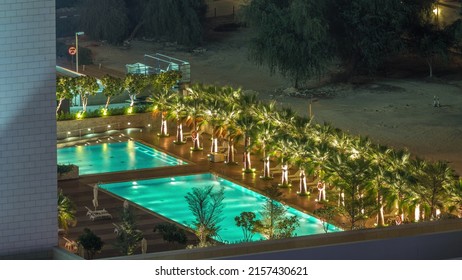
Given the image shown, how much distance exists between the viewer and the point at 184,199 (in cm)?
3703

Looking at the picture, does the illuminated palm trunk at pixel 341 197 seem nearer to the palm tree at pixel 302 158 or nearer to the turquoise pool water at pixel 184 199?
the turquoise pool water at pixel 184 199

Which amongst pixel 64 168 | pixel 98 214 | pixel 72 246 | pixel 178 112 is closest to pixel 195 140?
pixel 178 112

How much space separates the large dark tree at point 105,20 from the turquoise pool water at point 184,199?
24.8m

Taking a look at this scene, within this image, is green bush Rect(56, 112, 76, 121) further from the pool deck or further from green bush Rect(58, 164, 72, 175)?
green bush Rect(58, 164, 72, 175)

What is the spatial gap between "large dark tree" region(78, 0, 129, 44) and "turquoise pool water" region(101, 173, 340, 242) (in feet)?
81.5

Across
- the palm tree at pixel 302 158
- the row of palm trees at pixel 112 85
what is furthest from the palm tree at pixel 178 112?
the palm tree at pixel 302 158

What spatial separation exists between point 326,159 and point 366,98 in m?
17.1

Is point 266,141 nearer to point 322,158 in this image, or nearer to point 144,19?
point 322,158

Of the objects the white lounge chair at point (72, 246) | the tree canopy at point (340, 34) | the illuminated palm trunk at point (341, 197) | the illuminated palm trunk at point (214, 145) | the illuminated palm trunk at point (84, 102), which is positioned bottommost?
the white lounge chair at point (72, 246)

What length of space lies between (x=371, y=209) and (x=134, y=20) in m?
35.5

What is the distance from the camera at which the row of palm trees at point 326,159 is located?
104 feet

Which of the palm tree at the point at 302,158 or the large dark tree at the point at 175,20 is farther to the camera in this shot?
the large dark tree at the point at 175,20

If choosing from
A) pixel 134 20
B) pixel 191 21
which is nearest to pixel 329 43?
pixel 191 21

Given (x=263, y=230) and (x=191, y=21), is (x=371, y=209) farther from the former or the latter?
(x=191, y=21)
